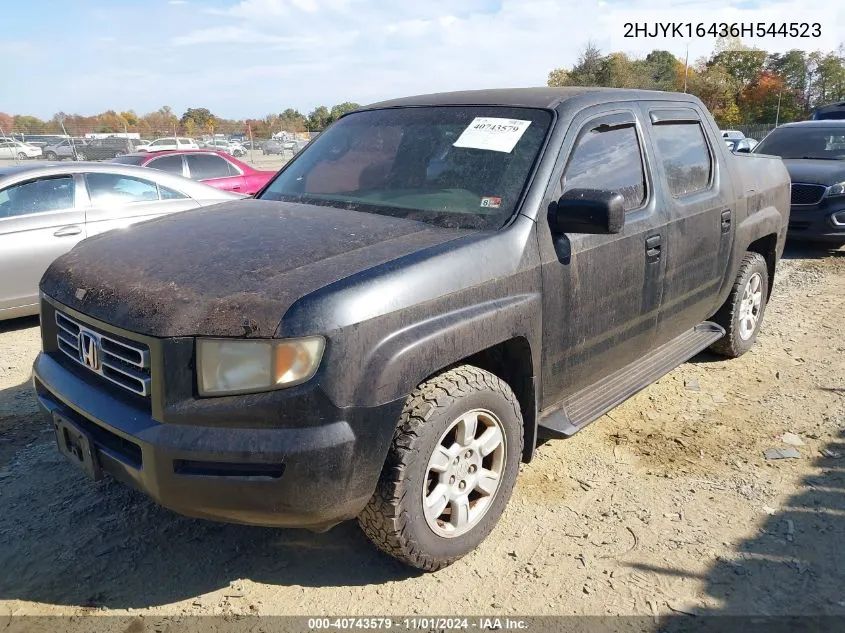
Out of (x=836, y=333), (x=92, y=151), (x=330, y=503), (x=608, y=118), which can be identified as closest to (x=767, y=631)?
(x=330, y=503)

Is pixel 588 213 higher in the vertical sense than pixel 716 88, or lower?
lower

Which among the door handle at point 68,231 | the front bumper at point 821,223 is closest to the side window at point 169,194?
the door handle at point 68,231

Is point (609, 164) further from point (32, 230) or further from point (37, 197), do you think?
point (37, 197)

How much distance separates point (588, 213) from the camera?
2852mm

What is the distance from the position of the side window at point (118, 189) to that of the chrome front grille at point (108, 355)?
4071 millimetres

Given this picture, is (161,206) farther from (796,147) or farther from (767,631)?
(796,147)

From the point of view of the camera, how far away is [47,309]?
2957 mm

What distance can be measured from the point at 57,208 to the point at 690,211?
540 cm

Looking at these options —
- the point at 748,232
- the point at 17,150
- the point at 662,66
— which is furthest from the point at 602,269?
the point at 662,66

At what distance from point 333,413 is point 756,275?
408 cm

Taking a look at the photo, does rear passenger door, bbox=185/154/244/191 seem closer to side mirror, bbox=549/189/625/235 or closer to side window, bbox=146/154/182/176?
side window, bbox=146/154/182/176

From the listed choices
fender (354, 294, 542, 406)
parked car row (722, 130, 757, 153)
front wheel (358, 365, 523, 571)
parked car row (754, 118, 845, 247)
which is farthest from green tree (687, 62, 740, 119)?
front wheel (358, 365, 523, 571)

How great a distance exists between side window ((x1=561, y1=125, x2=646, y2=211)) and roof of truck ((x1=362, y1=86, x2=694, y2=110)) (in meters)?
0.22

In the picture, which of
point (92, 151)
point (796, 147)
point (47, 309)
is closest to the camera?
point (47, 309)
